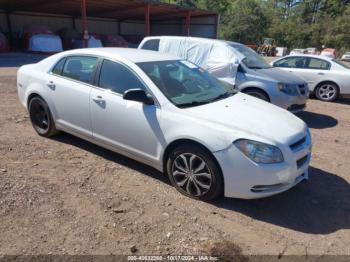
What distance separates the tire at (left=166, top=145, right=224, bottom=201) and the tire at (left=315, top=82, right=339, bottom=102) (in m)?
8.01

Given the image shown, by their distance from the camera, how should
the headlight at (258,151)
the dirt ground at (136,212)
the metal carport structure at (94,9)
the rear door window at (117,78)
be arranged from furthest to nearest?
the metal carport structure at (94,9)
the rear door window at (117,78)
the headlight at (258,151)
the dirt ground at (136,212)

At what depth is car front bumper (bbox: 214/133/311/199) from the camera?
3365mm

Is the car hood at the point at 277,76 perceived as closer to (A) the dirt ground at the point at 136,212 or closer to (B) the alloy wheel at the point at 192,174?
(A) the dirt ground at the point at 136,212

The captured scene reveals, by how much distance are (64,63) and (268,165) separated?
133 inches

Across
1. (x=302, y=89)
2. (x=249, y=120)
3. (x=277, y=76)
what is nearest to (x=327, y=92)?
(x=302, y=89)

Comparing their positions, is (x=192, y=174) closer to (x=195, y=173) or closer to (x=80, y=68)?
(x=195, y=173)

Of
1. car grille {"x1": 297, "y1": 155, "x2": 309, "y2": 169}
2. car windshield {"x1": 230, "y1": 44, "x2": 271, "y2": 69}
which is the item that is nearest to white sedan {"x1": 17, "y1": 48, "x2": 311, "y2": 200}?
car grille {"x1": 297, "y1": 155, "x2": 309, "y2": 169}

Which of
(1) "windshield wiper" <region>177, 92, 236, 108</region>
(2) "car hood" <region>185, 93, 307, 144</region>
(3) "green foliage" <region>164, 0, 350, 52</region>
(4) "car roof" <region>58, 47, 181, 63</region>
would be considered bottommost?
(3) "green foliage" <region>164, 0, 350, 52</region>

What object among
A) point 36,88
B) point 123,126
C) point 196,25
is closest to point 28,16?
point 196,25

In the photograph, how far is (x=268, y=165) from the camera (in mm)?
3365

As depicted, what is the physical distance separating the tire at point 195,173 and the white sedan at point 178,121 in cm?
1

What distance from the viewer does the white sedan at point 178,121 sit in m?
3.43

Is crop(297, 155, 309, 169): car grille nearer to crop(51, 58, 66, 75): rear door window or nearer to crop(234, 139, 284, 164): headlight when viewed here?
crop(234, 139, 284, 164): headlight

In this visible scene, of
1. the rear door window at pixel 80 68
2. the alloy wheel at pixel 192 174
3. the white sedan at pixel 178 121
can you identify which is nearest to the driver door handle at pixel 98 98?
the white sedan at pixel 178 121
